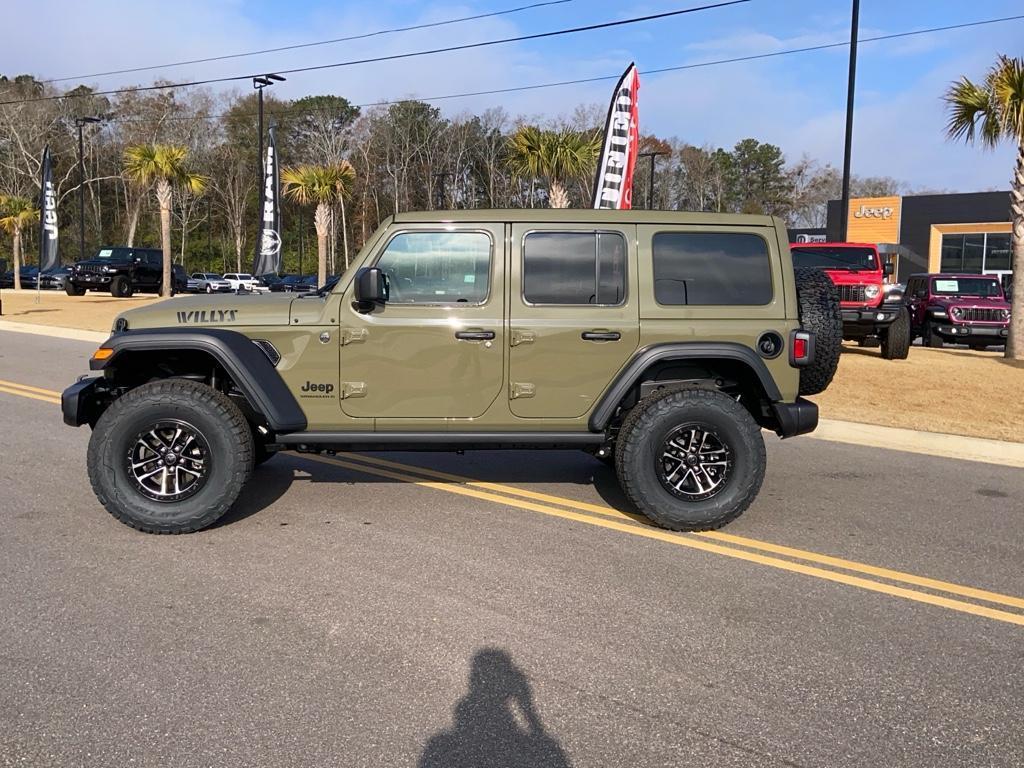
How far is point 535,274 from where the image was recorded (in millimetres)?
5281

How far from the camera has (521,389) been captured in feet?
17.3

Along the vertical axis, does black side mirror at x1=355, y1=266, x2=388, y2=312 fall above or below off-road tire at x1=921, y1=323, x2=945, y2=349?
above

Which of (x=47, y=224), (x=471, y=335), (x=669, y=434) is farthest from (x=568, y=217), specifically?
(x=47, y=224)

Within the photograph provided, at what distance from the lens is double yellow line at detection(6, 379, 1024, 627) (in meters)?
4.28

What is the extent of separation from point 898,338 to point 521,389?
10264 mm

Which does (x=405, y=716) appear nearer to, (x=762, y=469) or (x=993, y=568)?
(x=762, y=469)

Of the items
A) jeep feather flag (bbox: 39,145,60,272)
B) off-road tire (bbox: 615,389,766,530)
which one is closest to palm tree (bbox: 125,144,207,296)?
jeep feather flag (bbox: 39,145,60,272)

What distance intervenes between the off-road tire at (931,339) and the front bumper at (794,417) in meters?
15.3

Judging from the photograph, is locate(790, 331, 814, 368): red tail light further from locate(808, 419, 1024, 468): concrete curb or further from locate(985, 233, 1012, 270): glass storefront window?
locate(985, 233, 1012, 270): glass storefront window

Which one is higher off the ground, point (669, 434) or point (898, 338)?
point (898, 338)

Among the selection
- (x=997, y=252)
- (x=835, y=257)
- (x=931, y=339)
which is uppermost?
(x=997, y=252)

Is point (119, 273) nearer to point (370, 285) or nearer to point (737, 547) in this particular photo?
point (370, 285)

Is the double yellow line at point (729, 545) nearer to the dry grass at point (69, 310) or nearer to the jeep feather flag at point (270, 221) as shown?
the dry grass at point (69, 310)

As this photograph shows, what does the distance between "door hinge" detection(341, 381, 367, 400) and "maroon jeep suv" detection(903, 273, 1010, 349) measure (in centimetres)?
1679
